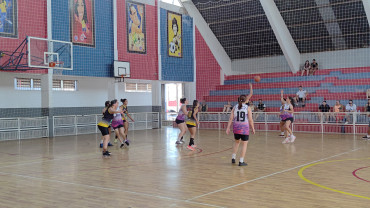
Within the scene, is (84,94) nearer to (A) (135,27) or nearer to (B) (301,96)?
(A) (135,27)

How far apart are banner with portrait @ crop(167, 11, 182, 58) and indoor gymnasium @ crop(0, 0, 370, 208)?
0.10m

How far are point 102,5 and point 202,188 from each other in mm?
16470

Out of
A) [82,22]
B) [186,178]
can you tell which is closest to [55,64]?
[82,22]

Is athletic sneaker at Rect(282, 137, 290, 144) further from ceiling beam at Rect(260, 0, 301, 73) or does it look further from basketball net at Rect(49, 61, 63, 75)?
ceiling beam at Rect(260, 0, 301, 73)

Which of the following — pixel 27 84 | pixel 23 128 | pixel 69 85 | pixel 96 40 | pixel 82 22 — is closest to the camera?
pixel 23 128

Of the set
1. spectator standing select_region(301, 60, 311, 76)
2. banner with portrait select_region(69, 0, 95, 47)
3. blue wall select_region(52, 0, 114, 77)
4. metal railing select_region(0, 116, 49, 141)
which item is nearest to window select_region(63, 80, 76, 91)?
blue wall select_region(52, 0, 114, 77)

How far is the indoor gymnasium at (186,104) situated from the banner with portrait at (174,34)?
103 mm

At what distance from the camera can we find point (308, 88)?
23734 mm

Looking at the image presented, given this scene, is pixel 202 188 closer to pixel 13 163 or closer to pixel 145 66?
pixel 13 163

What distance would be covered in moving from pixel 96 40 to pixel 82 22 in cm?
122

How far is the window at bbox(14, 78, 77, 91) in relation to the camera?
19.9 m

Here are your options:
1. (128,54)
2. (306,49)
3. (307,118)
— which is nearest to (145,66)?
(128,54)

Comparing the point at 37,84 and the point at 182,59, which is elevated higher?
the point at 182,59

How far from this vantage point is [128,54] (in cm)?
2239
